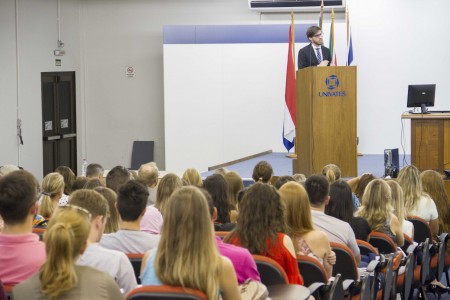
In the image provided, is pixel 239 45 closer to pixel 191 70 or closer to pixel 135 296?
pixel 191 70

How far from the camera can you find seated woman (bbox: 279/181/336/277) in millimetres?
4488

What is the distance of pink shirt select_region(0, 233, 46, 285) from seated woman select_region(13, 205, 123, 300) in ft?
1.94

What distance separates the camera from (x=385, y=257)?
5301 mm

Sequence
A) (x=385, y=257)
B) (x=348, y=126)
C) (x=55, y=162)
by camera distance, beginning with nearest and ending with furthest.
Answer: (x=385, y=257), (x=348, y=126), (x=55, y=162)

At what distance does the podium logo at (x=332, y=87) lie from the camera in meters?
9.05

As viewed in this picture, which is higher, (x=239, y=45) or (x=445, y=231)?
(x=239, y=45)

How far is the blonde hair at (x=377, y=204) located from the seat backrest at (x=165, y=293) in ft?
9.44

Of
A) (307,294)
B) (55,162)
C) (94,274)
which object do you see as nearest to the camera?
(94,274)

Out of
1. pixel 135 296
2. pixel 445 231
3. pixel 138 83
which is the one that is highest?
→ pixel 138 83

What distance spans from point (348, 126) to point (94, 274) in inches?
255

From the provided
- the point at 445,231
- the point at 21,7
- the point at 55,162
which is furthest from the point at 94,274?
the point at 55,162

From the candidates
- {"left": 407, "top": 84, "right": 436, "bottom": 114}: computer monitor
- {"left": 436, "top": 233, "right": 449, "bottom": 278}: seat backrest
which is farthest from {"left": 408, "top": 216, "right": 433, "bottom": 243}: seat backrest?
{"left": 407, "top": 84, "right": 436, "bottom": 114}: computer monitor

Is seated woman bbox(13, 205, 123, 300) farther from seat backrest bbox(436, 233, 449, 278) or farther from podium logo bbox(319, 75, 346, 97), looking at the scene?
podium logo bbox(319, 75, 346, 97)

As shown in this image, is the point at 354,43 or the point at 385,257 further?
the point at 354,43
